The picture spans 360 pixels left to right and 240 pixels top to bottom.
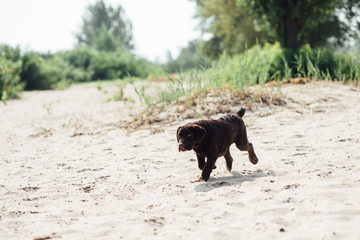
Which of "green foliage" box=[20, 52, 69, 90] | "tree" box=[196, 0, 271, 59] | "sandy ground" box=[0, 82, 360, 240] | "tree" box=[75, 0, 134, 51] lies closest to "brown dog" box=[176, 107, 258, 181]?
"sandy ground" box=[0, 82, 360, 240]

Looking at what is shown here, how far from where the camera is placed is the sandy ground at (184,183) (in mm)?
2740

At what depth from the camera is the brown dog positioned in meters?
3.44

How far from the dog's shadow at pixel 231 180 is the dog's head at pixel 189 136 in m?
0.50

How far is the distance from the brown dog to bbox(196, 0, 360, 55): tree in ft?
11.6

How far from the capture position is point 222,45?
72.6 ft

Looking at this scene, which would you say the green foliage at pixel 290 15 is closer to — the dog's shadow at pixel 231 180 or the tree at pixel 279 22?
the tree at pixel 279 22

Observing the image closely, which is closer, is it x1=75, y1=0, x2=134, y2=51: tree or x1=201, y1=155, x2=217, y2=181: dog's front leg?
x1=201, y1=155, x2=217, y2=181: dog's front leg

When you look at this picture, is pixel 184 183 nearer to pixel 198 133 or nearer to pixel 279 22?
pixel 198 133

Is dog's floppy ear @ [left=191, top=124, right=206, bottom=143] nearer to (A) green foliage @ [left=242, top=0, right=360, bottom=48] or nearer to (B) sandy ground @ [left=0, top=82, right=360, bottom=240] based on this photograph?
(B) sandy ground @ [left=0, top=82, right=360, bottom=240]

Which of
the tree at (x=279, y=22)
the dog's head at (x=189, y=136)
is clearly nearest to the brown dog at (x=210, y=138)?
the dog's head at (x=189, y=136)

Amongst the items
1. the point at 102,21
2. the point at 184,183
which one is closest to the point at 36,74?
the point at 184,183

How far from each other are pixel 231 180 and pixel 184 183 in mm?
496

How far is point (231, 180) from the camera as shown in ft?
12.7

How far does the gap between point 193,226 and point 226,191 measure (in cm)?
78
